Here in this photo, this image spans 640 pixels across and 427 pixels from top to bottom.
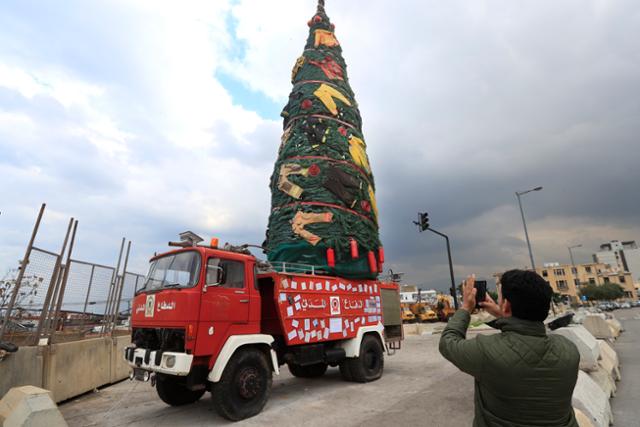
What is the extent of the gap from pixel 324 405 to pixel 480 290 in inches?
196

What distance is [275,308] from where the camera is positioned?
6961 mm

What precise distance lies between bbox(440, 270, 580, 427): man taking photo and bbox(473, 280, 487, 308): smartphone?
0.62ft

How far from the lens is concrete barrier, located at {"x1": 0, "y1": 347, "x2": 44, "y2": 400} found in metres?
5.57

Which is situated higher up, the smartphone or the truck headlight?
the smartphone

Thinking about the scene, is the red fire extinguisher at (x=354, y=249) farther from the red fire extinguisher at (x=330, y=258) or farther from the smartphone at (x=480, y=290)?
the smartphone at (x=480, y=290)

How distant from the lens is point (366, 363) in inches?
330

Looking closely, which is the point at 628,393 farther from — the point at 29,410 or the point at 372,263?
the point at 29,410

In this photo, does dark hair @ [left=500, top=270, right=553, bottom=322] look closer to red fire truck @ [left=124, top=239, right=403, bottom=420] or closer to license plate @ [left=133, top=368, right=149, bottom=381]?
red fire truck @ [left=124, top=239, right=403, bottom=420]

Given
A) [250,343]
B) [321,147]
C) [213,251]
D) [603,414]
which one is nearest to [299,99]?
[321,147]

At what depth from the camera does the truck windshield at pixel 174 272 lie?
577 centimetres

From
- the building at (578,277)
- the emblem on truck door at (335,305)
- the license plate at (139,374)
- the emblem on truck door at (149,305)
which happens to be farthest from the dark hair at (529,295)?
the building at (578,277)

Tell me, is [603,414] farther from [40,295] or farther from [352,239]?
[40,295]

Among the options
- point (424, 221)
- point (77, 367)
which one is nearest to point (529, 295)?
point (77, 367)

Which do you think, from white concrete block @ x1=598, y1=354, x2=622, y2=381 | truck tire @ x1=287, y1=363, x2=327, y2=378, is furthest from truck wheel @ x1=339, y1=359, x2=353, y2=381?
white concrete block @ x1=598, y1=354, x2=622, y2=381
